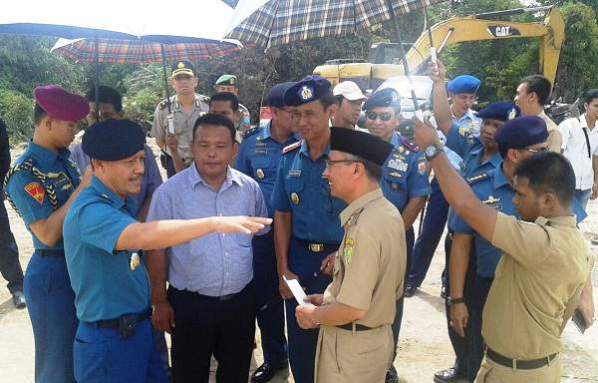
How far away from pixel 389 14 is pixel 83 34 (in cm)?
186

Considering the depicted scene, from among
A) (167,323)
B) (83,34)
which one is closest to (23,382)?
(167,323)

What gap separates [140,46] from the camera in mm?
5188

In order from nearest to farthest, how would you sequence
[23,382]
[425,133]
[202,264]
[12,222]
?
[425,133], [202,264], [23,382], [12,222]

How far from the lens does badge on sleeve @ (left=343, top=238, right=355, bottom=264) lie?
2.23m

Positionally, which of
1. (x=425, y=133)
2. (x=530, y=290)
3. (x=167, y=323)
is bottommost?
(x=167, y=323)

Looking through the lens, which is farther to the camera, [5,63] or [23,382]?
[5,63]

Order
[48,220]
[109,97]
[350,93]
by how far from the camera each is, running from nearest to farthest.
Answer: [48,220], [109,97], [350,93]

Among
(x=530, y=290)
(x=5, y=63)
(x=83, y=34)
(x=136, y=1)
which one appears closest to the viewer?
(x=530, y=290)

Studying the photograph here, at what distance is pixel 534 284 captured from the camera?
2.21 m

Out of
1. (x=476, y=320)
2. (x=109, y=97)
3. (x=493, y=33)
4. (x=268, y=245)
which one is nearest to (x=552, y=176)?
(x=476, y=320)

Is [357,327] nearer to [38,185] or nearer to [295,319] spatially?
[295,319]

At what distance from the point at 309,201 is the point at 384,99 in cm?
105

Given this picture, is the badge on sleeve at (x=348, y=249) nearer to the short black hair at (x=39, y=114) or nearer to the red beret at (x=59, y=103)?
the red beret at (x=59, y=103)

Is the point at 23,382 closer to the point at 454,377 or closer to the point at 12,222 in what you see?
the point at 454,377
